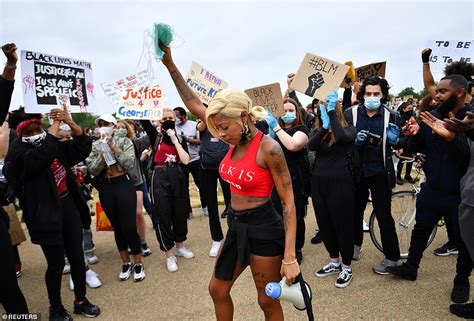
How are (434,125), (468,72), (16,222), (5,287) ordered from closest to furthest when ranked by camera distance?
(5,287)
(434,125)
(468,72)
(16,222)

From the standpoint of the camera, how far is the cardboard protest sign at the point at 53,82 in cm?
307

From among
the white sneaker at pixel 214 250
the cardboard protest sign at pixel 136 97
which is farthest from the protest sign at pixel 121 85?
the white sneaker at pixel 214 250

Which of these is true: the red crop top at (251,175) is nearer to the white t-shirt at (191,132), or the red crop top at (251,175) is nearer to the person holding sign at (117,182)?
the person holding sign at (117,182)

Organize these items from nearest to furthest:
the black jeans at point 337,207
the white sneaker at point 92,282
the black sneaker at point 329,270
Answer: the black jeans at point 337,207, the black sneaker at point 329,270, the white sneaker at point 92,282

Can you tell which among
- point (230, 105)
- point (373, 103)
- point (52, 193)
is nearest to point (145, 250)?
point (52, 193)

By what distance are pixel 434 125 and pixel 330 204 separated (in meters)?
1.29

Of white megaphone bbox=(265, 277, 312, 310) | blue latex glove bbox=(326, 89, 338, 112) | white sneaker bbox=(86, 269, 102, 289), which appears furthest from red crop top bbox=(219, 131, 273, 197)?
white sneaker bbox=(86, 269, 102, 289)

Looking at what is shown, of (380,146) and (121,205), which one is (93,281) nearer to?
(121,205)

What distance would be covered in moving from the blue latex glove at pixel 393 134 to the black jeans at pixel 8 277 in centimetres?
375

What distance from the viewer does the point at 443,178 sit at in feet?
10.5

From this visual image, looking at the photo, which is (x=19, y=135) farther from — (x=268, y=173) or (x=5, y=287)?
(x=268, y=173)

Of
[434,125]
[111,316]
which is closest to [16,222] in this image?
[111,316]

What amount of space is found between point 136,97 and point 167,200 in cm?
140

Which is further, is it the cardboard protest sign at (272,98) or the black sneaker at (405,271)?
the cardboard protest sign at (272,98)
